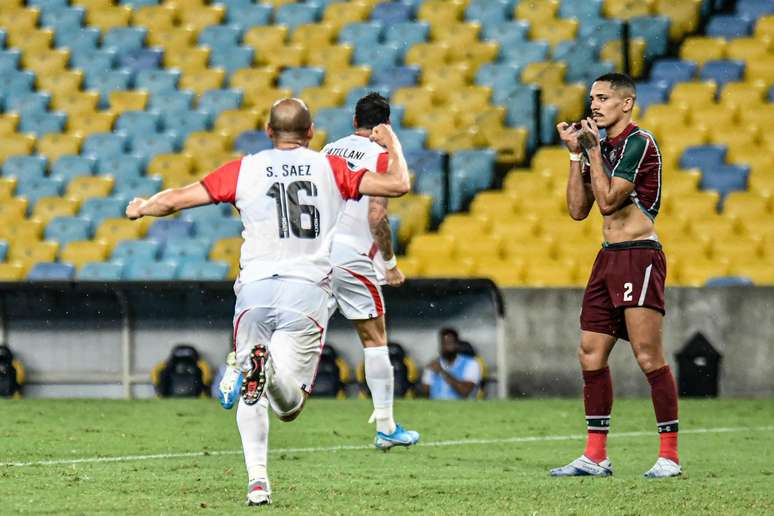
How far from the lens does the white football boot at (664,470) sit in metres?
7.45

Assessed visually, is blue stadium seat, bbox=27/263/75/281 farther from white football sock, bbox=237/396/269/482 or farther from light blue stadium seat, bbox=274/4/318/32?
white football sock, bbox=237/396/269/482

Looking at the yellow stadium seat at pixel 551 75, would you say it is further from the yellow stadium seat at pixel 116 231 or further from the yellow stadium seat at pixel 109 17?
the yellow stadium seat at pixel 109 17

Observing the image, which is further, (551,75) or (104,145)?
(104,145)

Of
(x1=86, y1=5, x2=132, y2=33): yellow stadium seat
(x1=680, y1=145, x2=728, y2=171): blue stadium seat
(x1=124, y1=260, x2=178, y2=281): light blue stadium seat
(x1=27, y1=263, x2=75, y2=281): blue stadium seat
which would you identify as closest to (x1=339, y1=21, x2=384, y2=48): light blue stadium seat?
(x1=86, y1=5, x2=132, y2=33): yellow stadium seat

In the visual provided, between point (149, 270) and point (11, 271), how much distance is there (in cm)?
153

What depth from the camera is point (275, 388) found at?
631 cm

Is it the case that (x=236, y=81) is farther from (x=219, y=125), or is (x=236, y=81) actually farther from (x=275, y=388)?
(x=275, y=388)

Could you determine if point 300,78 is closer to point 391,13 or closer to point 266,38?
point 266,38

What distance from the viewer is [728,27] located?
17562 mm

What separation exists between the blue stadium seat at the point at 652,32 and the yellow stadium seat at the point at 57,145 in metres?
6.88

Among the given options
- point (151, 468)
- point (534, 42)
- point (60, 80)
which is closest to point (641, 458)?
point (151, 468)

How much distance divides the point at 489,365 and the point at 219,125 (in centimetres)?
600

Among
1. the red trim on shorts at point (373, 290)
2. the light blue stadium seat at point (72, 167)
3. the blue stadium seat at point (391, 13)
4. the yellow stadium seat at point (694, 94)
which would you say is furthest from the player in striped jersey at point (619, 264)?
the blue stadium seat at point (391, 13)

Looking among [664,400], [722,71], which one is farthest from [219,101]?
[664,400]
